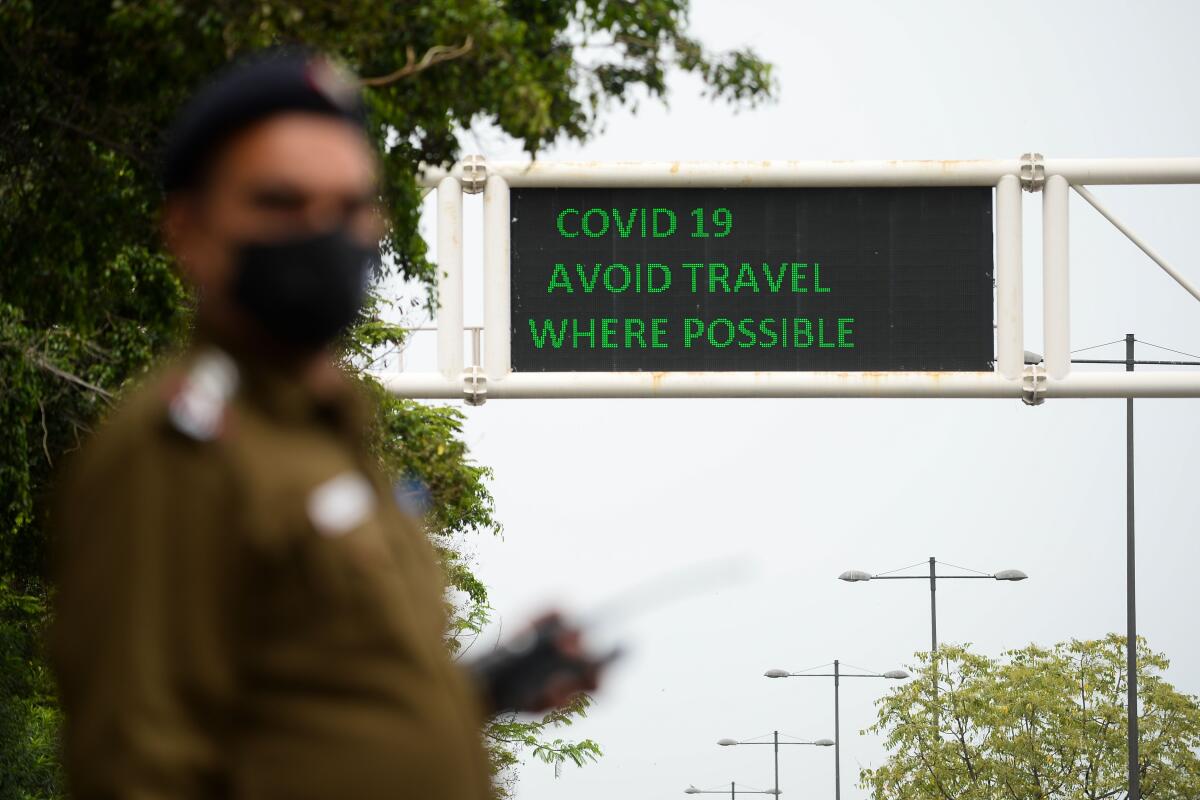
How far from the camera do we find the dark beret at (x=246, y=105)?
1.74 meters

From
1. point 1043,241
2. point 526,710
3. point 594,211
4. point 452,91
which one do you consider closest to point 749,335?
point 594,211

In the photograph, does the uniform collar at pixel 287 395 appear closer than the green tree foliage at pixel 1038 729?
Yes

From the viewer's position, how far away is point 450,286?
15.1 metres

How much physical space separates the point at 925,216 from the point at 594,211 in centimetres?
234

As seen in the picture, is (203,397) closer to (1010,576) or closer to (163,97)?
(163,97)

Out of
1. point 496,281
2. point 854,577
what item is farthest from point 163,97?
point 854,577

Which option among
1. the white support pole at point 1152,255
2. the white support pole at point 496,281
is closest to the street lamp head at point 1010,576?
the white support pole at point 1152,255

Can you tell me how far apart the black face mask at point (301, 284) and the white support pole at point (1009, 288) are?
45.3 ft

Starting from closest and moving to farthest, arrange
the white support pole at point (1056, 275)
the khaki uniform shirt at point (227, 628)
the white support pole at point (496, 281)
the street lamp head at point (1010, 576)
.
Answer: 1. the khaki uniform shirt at point (227, 628)
2. the white support pole at point (496, 281)
3. the white support pole at point (1056, 275)
4. the street lamp head at point (1010, 576)

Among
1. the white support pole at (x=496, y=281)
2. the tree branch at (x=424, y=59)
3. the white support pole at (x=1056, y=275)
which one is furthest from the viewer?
the white support pole at (x=1056, y=275)

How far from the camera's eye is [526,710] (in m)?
2.10

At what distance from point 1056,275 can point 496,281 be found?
4.32m

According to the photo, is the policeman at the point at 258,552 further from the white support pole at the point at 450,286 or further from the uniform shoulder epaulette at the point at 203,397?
the white support pole at the point at 450,286

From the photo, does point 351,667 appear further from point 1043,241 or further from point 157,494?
point 1043,241
